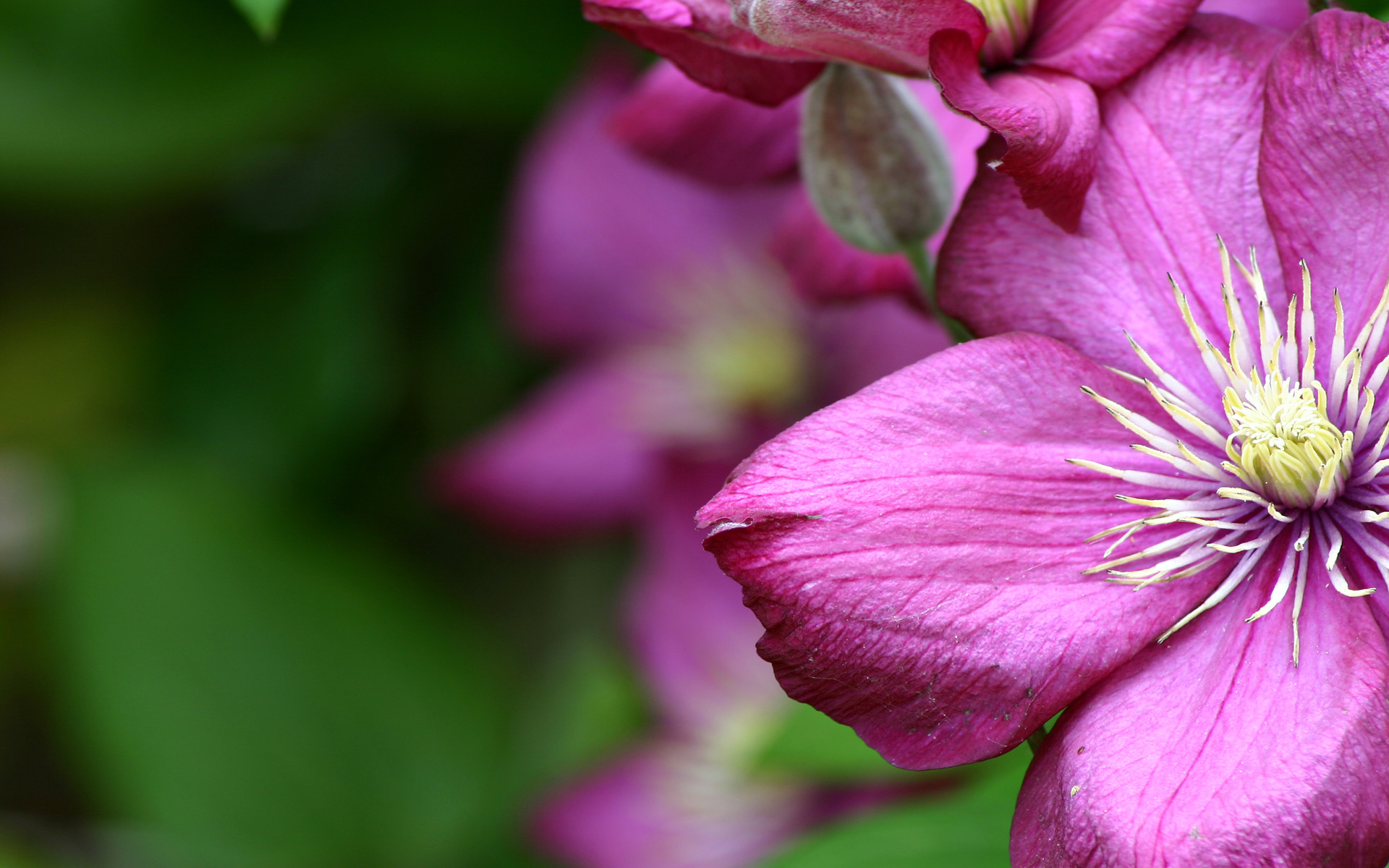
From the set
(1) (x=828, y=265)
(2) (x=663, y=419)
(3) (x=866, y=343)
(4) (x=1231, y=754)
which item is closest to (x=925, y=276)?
(1) (x=828, y=265)

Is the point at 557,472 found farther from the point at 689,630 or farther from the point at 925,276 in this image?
the point at 925,276

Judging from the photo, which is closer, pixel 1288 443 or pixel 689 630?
pixel 1288 443

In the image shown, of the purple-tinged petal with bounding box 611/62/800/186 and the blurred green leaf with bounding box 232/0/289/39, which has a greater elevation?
the blurred green leaf with bounding box 232/0/289/39

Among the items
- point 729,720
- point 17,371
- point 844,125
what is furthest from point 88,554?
point 844,125

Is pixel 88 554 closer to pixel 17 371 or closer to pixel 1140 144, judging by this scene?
pixel 17 371

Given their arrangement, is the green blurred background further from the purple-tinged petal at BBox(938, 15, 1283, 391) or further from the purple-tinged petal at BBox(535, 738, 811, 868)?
the purple-tinged petal at BBox(938, 15, 1283, 391)

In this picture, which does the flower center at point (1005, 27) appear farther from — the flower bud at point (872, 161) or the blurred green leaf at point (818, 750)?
the blurred green leaf at point (818, 750)

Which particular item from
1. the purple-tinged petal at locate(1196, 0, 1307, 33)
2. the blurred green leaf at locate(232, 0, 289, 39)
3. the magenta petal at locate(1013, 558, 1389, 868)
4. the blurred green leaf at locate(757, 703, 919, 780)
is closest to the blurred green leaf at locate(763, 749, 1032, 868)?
the blurred green leaf at locate(757, 703, 919, 780)
